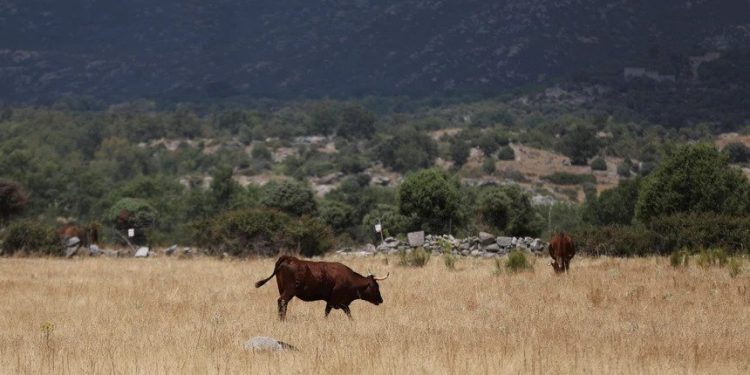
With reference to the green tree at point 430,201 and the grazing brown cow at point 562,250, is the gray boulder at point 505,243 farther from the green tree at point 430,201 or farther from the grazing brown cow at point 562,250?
the grazing brown cow at point 562,250

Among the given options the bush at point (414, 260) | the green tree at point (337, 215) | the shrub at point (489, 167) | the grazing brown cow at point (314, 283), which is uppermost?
the grazing brown cow at point (314, 283)

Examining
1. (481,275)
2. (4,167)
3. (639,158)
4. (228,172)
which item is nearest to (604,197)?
(228,172)

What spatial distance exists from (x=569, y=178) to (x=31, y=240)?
81.6 meters

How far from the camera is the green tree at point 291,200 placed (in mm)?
46812

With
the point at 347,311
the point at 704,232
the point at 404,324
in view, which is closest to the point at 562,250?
the point at 347,311

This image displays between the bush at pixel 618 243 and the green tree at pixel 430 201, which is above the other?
the bush at pixel 618 243

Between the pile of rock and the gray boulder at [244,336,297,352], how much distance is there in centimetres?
2166

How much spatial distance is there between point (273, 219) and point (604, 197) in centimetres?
3034

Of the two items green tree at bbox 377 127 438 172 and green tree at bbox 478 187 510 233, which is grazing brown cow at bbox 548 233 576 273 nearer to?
green tree at bbox 478 187 510 233

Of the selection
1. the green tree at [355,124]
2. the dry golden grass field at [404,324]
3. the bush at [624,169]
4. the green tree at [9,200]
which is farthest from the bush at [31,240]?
the green tree at [355,124]

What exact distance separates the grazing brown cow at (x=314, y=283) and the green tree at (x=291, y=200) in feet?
102

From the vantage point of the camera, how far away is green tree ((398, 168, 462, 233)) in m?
43.2

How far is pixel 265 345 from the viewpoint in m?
11.3

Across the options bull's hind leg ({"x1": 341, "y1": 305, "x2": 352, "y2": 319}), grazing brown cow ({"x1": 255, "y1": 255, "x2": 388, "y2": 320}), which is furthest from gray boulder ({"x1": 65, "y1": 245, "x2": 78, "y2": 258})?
bull's hind leg ({"x1": 341, "y1": 305, "x2": 352, "y2": 319})
